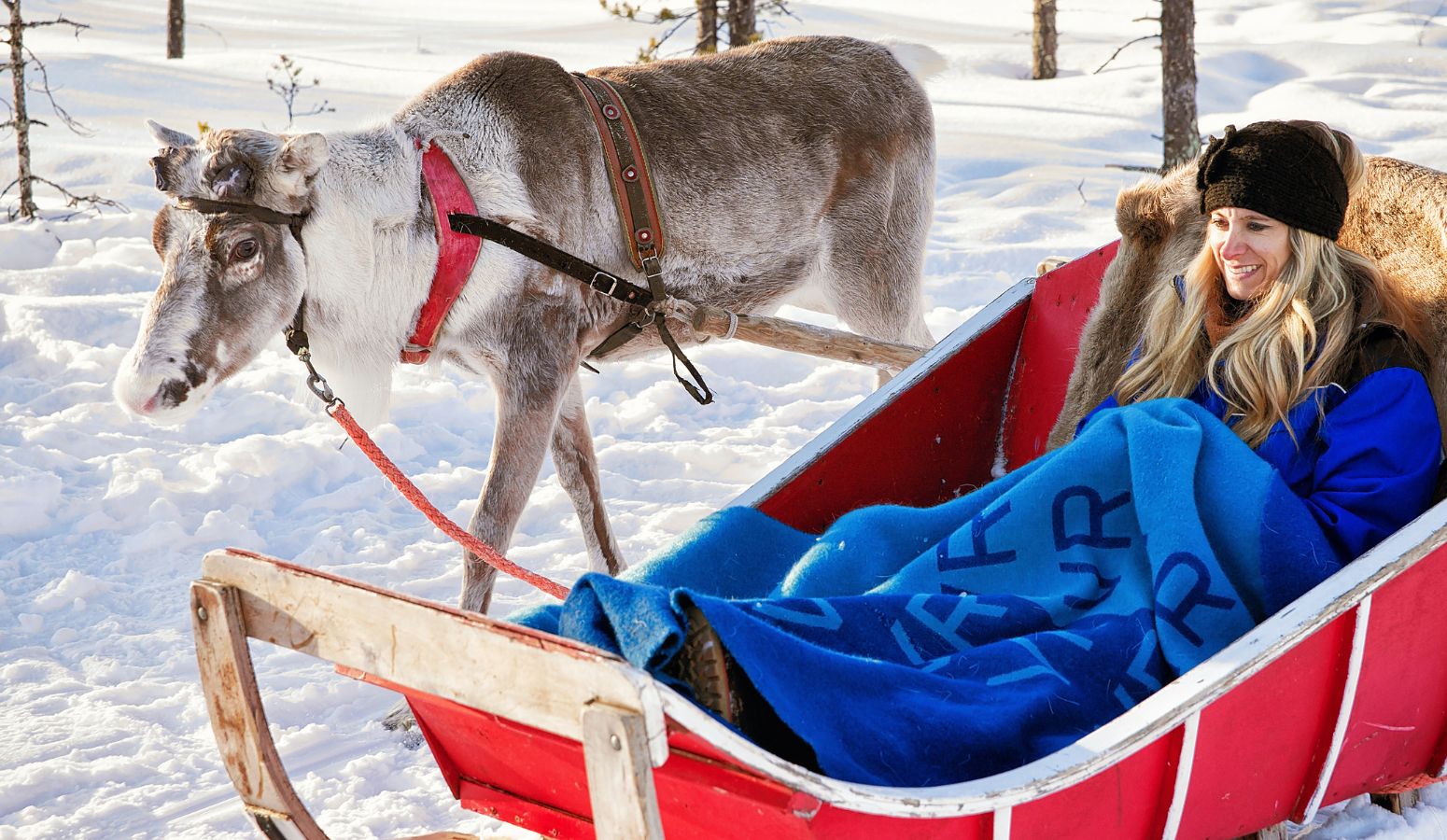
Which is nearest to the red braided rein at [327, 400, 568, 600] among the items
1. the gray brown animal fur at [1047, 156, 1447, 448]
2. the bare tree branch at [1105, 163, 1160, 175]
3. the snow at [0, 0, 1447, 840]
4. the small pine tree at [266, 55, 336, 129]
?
the snow at [0, 0, 1447, 840]

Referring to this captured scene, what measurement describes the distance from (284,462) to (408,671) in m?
3.50

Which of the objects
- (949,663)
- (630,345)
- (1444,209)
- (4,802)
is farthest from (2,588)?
(1444,209)

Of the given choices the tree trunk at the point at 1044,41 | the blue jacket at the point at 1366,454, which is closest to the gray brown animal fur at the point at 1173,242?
the blue jacket at the point at 1366,454

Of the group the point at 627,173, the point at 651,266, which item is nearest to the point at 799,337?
the point at 651,266

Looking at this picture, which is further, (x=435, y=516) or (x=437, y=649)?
(x=435, y=516)

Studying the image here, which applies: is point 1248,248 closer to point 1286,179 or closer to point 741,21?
point 1286,179

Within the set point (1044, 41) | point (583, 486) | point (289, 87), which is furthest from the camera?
point (1044, 41)

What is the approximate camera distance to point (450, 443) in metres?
5.43

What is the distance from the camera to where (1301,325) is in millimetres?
2426

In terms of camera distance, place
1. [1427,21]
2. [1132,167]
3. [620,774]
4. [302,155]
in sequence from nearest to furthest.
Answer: [620,774] < [302,155] < [1132,167] < [1427,21]

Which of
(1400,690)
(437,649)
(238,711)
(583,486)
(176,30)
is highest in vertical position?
(176,30)

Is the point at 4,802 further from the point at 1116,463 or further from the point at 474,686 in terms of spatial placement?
the point at 1116,463

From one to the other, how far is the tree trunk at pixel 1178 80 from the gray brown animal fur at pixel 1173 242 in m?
6.44

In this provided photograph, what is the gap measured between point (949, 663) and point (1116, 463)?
60cm
